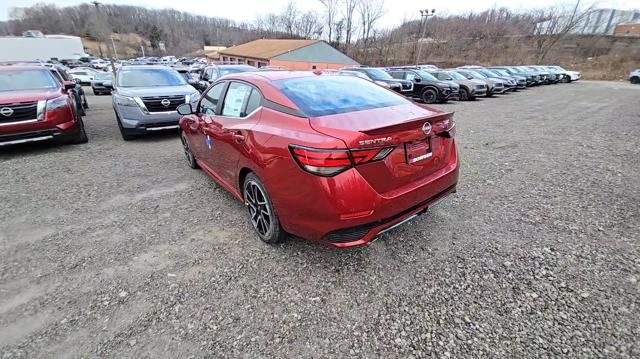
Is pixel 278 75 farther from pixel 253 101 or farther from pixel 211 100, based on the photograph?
pixel 211 100

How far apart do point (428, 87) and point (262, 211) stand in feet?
43.2

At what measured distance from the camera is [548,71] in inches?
1097

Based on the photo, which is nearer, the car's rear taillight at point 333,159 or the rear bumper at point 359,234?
the car's rear taillight at point 333,159

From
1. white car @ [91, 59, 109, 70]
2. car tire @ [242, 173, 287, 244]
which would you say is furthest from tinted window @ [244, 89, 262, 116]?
white car @ [91, 59, 109, 70]

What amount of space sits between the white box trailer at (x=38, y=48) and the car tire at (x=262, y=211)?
74347 millimetres

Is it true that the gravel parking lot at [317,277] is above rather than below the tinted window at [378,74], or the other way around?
below

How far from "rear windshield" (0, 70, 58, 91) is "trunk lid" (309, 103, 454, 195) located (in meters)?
6.95

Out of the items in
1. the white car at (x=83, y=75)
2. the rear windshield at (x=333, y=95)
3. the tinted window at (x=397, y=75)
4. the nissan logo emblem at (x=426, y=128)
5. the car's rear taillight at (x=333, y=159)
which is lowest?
the white car at (x=83, y=75)

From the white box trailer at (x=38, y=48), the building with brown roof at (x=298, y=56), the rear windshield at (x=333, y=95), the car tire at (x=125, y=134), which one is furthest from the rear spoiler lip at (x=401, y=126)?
the white box trailer at (x=38, y=48)

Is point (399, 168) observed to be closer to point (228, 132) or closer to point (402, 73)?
point (228, 132)

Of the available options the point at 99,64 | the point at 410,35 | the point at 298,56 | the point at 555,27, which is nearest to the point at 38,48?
the point at 99,64

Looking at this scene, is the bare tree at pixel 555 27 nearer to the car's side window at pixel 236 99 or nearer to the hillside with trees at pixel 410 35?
the hillside with trees at pixel 410 35

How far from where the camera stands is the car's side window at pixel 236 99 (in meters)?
3.10

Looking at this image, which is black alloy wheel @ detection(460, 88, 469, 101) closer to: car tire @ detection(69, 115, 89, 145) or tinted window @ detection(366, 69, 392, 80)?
tinted window @ detection(366, 69, 392, 80)
